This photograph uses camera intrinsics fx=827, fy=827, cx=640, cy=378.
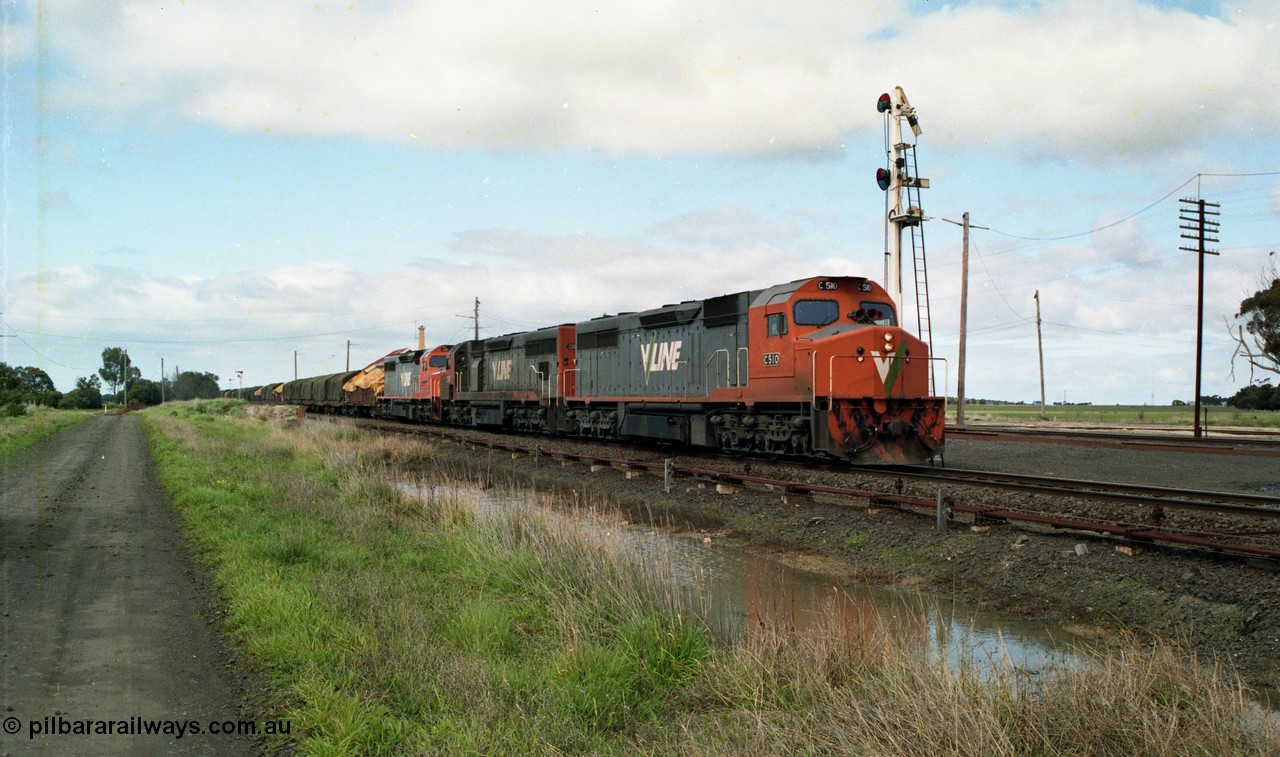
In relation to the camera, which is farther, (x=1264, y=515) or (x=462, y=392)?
(x=462, y=392)

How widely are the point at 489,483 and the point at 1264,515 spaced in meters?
13.8

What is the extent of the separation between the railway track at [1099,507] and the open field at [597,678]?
90.4 inches

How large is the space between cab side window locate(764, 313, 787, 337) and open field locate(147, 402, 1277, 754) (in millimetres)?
7821

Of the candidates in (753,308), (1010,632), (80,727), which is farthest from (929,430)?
(80,727)

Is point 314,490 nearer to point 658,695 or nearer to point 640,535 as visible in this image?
point 640,535

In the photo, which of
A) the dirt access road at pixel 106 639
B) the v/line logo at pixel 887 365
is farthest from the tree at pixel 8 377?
the v/line logo at pixel 887 365

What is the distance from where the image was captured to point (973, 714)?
4.08 metres

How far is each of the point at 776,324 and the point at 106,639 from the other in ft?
39.5

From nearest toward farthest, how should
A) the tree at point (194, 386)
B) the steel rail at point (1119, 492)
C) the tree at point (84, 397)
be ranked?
Answer: the steel rail at point (1119, 492), the tree at point (84, 397), the tree at point (194, 386)

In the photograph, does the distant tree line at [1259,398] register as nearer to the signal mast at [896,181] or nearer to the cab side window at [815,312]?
the signal mast at [896,181]

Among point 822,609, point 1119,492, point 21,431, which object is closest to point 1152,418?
point 1119,492

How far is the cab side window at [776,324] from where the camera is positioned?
15.6 metres

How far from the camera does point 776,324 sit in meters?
15.8

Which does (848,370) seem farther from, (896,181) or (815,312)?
(896,181)
